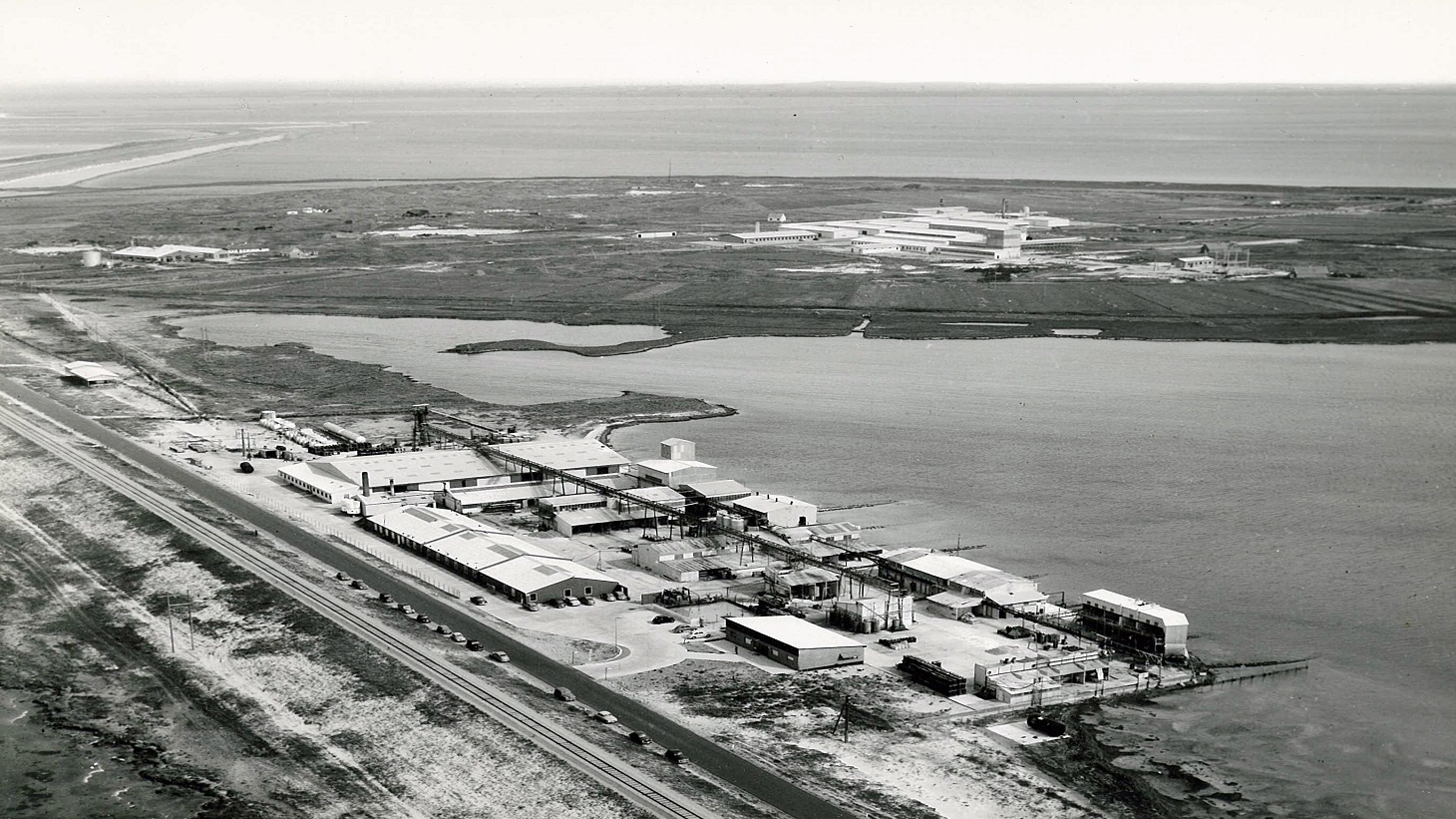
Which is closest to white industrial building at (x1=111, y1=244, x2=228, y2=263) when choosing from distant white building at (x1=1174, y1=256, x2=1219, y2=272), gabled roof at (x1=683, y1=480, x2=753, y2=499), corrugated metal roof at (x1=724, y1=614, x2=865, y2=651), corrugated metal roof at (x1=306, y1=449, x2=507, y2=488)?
corrugated metal roof at (x1=306, y1=449, x2=507, y2=488)

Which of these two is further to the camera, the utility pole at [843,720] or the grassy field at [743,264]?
the grassy field at [743,264]

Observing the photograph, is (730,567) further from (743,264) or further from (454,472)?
(743,264)

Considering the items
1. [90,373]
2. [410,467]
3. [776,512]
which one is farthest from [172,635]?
[90,373]

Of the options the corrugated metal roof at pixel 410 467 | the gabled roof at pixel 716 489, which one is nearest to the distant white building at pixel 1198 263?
the gabled roof at pixel 716 489

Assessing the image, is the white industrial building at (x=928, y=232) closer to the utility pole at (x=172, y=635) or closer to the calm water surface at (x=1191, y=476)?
the calm water surface at (x=1191, y=476)

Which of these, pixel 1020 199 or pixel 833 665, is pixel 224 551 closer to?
pixel 833 665

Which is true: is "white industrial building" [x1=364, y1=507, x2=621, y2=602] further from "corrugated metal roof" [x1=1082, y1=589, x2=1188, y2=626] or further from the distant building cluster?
the distant building cluster

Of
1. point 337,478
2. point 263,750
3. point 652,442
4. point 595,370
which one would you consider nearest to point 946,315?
point 595,370
